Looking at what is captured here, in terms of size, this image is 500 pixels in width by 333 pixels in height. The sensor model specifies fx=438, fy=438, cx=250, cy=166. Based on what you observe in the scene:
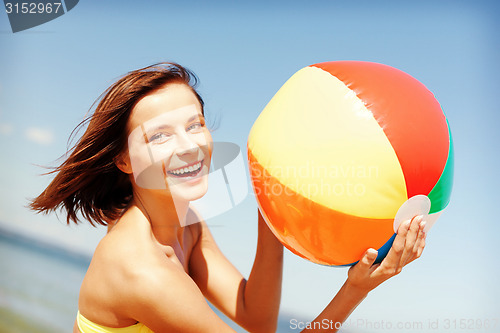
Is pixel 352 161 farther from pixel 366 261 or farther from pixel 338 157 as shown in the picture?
pixel 366 261

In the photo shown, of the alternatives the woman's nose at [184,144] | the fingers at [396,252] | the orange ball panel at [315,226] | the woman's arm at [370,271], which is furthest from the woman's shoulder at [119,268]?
the fingers at [396,252]

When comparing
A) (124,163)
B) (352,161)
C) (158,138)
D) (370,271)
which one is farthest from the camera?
(124,163)

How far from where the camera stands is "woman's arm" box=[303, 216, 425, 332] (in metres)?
1.46

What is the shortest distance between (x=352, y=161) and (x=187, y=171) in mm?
665

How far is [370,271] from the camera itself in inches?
60.5

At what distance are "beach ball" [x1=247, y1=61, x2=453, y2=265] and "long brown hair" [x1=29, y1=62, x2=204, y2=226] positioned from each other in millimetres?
537

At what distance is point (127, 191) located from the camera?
2023 mm

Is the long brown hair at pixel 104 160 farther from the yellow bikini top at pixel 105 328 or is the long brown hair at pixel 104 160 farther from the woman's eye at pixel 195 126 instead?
the yellow bikini top at pixel 105 328

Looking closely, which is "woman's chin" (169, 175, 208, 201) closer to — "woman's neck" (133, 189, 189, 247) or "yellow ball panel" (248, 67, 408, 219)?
"woman's neck" (133, 189, 189, 247)

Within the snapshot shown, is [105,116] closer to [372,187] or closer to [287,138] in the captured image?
[287,138]

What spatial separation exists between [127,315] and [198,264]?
0.60 m

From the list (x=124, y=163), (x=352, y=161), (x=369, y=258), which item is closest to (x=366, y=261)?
(x=369, y=258)

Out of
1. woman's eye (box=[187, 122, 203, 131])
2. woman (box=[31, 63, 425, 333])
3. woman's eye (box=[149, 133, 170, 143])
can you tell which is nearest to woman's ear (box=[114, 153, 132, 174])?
woman (box=[31, 63, 425, 333])

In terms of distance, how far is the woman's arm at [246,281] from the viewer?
79.7 inches
